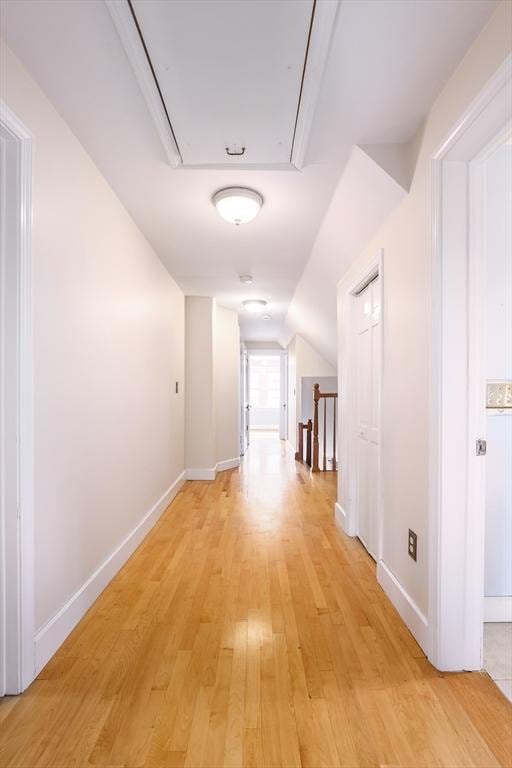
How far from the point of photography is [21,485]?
1.46 m

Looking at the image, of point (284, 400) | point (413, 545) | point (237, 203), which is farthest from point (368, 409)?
point (284, 400)

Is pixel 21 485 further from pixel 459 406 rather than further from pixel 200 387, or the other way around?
pixel 200 387

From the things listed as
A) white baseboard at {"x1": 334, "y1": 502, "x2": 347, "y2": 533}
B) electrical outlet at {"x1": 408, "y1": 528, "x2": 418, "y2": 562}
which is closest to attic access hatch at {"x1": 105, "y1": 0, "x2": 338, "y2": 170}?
electrical outlet at {"x1": 408, "y1": 528, "x2": 418, "y2": 562}

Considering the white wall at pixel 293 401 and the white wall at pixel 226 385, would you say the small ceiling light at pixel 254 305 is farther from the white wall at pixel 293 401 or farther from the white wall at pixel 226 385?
the white wall at pixel 293 401

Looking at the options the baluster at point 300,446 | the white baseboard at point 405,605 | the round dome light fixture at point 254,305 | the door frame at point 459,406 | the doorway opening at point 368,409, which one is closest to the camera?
the door frame at point 459,406

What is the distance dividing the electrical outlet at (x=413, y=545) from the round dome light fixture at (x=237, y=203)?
78.0 inches

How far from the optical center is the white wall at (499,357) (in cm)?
189

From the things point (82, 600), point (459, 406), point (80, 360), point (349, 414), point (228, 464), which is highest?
point (80, 360)

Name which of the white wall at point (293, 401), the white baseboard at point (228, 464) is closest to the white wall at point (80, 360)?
the white baseboard at point (228, 464)

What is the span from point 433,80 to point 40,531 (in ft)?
7.65

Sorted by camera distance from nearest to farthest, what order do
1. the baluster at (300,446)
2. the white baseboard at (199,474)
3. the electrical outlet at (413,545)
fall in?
the electrical outlet at (413,545) < the white baseboard at (199,474) < the baluster at (300,446)

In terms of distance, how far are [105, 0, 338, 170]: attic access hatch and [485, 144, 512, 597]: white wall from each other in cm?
96

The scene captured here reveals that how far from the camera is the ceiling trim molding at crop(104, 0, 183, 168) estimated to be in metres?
1.24

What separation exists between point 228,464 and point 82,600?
3.75 m
